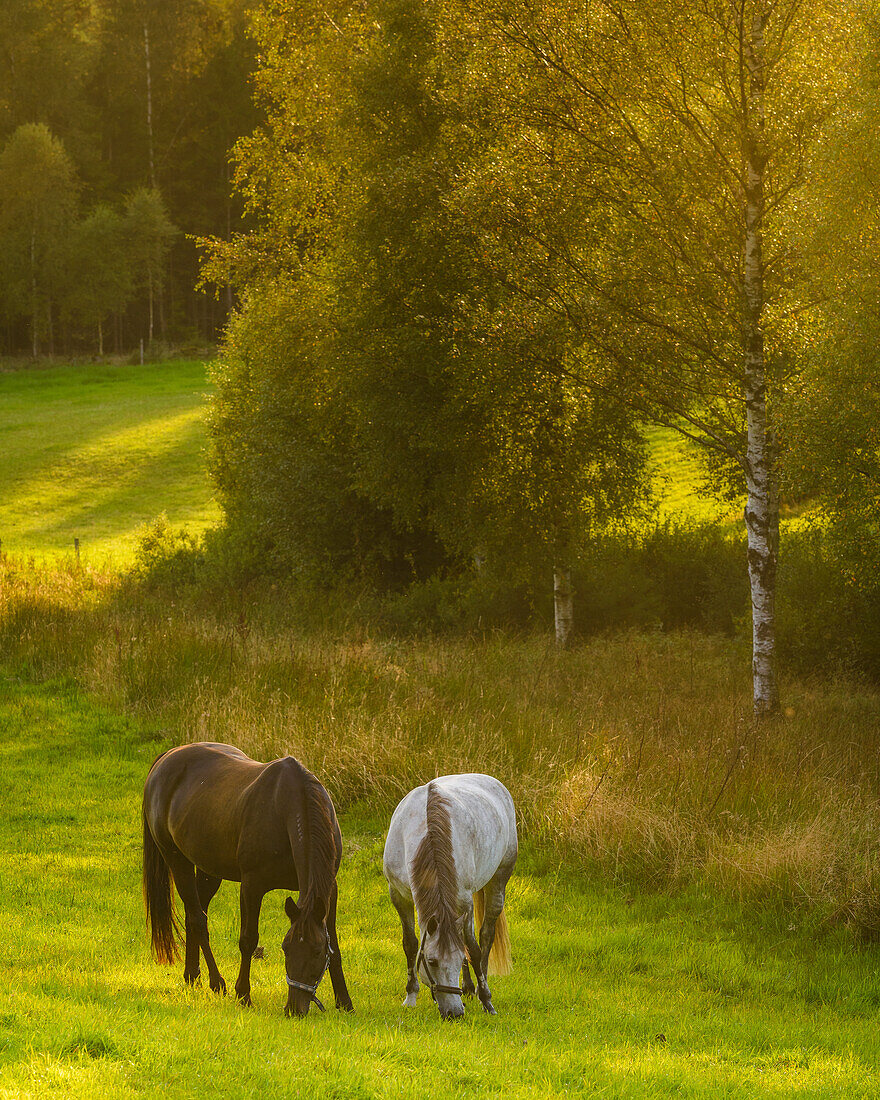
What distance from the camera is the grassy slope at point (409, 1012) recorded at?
5.70 m

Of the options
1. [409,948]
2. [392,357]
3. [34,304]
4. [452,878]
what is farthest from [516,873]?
[34,304]

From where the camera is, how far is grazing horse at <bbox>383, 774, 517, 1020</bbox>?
22.3 ft

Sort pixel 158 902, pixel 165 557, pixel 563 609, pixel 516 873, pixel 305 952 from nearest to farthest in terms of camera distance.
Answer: pixel 305 952
pixel 158 902
pixel 516 873
pixel 563 609
pixel 165 557

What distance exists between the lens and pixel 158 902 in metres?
8.34

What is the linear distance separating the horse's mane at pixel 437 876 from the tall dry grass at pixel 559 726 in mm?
4927

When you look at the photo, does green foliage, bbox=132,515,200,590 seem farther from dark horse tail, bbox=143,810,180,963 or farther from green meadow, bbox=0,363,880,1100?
dark horse tail, bbox=143,810,180,963

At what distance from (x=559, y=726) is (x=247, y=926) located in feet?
27.6

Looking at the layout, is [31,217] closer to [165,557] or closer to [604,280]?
[165,557]

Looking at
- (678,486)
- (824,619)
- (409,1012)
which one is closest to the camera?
(409,1012)

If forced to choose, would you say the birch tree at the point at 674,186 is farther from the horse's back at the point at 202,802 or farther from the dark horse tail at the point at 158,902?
the dark horse tail at the point at 158,902

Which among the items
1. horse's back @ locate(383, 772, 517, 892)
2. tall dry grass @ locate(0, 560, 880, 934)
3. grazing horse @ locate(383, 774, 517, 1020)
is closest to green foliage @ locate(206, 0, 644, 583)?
tall dry grass @ locate(0, 560, 880, 934)

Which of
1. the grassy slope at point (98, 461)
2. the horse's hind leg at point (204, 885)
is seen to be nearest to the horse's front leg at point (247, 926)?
the horse's hind leg at point (204, 885)

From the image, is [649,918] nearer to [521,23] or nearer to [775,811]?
[775,811]

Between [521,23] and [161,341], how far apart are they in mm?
65796
